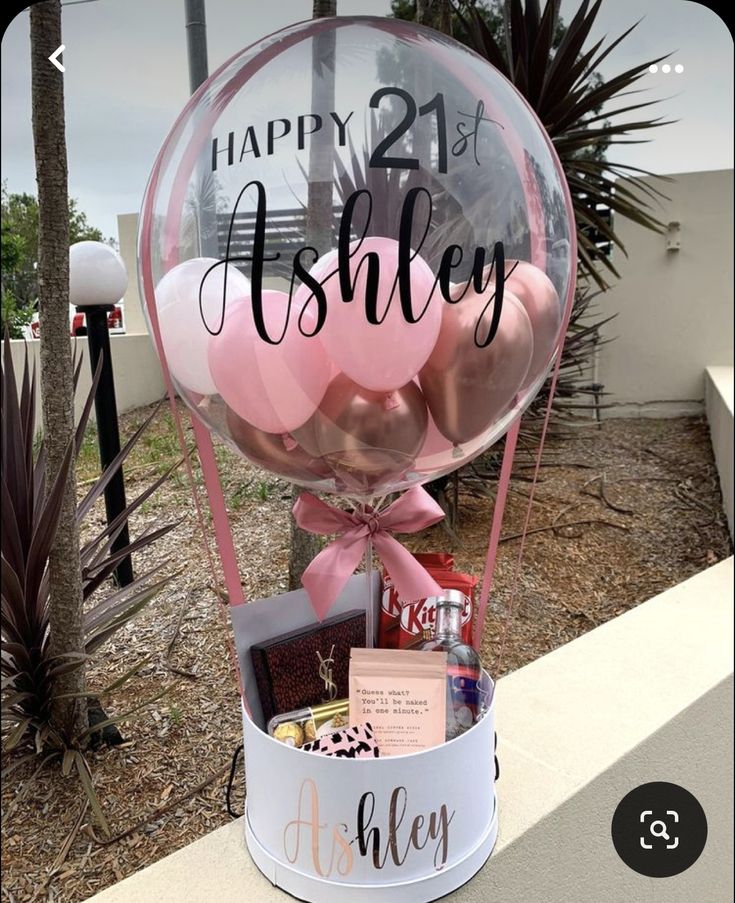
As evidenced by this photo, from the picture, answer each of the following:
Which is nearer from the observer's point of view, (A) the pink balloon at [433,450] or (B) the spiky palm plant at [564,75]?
(A) the pink balloon at [433,450]

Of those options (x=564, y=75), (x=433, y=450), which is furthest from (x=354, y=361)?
(x=564, y=75)

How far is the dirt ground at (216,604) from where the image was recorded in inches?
39.9

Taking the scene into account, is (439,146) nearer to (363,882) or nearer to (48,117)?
(48,117)

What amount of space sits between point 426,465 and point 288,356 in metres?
0.18

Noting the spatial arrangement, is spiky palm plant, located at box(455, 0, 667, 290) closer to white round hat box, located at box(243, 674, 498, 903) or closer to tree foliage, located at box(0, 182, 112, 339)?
tree foliage, located at box(0, 182, 112, 339)

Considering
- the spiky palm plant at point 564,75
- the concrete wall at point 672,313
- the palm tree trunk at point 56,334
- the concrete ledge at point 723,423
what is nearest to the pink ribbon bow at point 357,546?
the palm tree trunk at point 56,334

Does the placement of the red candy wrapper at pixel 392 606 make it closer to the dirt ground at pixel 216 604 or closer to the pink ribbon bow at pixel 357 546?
the pink ribbon bow at pixel 357 546

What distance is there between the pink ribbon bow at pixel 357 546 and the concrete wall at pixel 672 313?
3.35 meters

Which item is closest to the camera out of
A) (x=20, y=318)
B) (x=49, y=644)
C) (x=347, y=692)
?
(x=347, y=692)

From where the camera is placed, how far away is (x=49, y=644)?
1081 millimetres

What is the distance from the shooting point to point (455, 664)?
30.4 inches

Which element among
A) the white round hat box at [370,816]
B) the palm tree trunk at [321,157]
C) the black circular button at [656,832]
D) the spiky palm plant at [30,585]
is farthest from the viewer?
the black circular button at [656,832]

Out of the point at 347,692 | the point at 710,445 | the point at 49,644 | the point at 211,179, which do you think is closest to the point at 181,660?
the point at 49,644

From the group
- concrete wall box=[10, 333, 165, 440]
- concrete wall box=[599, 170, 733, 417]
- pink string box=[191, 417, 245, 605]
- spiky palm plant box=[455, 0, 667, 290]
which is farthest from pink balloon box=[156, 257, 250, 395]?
concrete wall box=[599, 170, 733, 417]
